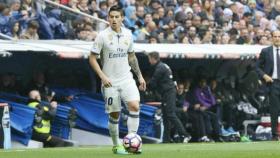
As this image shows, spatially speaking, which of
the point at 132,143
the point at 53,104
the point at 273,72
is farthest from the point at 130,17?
the point at 132,143

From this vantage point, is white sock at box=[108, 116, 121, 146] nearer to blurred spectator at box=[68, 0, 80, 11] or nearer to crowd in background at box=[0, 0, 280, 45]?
crowd in background at box=[0, 0, 280, 45]

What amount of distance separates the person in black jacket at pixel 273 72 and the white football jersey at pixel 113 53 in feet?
21.9

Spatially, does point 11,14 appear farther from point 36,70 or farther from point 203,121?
point 203,121

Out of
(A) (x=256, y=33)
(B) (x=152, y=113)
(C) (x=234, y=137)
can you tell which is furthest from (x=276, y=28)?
(B) (x=152, y=113)

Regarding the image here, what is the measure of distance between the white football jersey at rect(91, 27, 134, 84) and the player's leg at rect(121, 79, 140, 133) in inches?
6.7

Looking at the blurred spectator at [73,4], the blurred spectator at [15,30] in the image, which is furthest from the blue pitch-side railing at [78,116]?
the blurred spectator at [73,4]

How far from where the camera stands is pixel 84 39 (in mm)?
24312

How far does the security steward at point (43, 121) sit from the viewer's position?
2148cm

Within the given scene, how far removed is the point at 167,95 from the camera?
2342 cm

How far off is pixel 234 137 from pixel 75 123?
491 cm

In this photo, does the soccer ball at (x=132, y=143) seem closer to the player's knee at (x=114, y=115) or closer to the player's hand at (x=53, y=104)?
the player's knee at (x=114, y=115)

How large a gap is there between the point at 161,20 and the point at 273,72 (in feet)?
21.0

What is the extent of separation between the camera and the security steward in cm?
2148

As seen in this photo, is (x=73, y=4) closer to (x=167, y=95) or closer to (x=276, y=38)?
(x=167, y=95)
